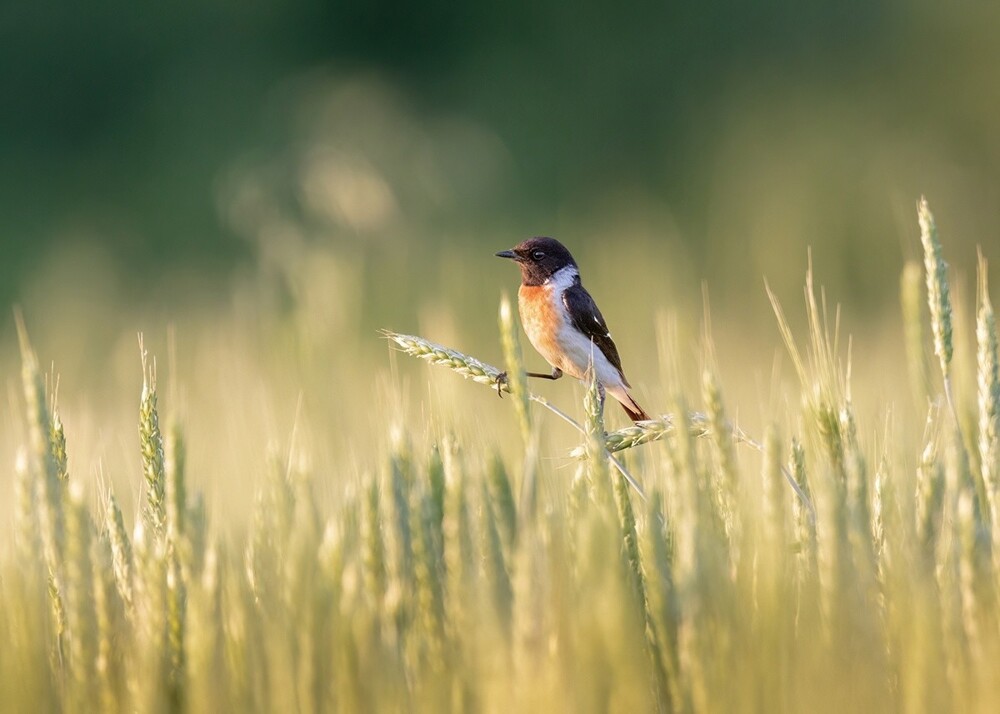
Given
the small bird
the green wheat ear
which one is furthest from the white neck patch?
the green wheat ear

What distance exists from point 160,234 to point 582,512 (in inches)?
488

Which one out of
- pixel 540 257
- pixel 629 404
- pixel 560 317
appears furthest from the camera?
pixel 629 404

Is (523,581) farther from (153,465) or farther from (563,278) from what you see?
(563,278)

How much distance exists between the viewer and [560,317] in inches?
154

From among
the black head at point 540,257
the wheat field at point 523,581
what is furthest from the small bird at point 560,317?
the wheat field at point 523,581

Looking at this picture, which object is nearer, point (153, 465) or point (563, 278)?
point (153, 465)

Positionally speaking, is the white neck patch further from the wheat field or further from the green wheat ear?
the green wheat ear

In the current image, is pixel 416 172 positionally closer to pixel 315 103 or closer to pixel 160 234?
pixel 315 103

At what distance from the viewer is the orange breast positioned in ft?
12.7

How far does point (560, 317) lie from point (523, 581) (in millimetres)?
2516

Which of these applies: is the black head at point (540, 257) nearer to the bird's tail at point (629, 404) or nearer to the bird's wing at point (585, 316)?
the bird's wing at point (585, 316)

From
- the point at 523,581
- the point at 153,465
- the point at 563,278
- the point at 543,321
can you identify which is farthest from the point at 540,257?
the point at 523,581

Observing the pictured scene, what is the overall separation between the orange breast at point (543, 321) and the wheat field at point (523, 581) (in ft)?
6.05

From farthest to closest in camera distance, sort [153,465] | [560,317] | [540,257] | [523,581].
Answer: [540,257] → [560,317] → [153,465] → [523,581]
